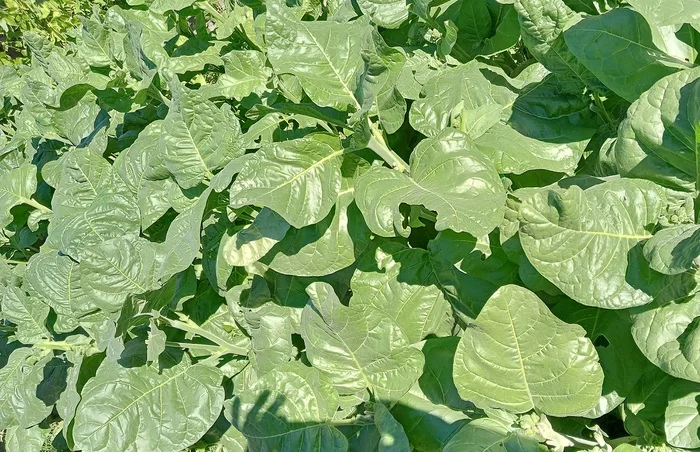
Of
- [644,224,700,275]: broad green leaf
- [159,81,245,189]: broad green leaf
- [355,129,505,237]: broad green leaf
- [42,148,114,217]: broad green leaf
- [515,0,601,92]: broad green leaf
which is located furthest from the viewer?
[42,148,114,217]: broad green leaf

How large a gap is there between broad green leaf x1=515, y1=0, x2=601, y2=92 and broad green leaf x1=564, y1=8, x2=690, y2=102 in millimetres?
42

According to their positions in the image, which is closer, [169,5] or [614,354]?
[614,354]

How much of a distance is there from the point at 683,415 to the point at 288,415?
103 centimetres

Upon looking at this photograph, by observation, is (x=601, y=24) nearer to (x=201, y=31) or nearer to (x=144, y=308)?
(x=144, y=308)

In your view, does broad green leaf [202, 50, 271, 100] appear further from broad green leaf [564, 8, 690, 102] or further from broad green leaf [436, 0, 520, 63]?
broad green leaf [564, 8, 690, 102]

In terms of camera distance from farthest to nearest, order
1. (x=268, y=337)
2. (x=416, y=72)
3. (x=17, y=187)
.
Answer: (x=17, y=187), (x=416, y=72), (x=268, y=337)

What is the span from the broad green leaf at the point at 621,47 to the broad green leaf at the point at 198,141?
1053 millimetres

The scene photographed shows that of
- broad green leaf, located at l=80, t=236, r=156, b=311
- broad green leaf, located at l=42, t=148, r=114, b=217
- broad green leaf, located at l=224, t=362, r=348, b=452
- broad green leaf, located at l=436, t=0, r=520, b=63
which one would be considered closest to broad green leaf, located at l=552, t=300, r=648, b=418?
broad green leaf, located at l=224, t=362, r=348, b=452

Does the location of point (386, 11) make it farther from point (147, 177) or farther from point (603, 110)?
point (147, 177)

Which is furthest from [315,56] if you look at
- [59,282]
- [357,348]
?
[59,282]

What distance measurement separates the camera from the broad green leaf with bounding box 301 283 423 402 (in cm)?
162

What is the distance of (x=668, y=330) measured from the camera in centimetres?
136

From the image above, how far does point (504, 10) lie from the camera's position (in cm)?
202

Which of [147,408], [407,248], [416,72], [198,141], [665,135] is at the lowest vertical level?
[147,408]
